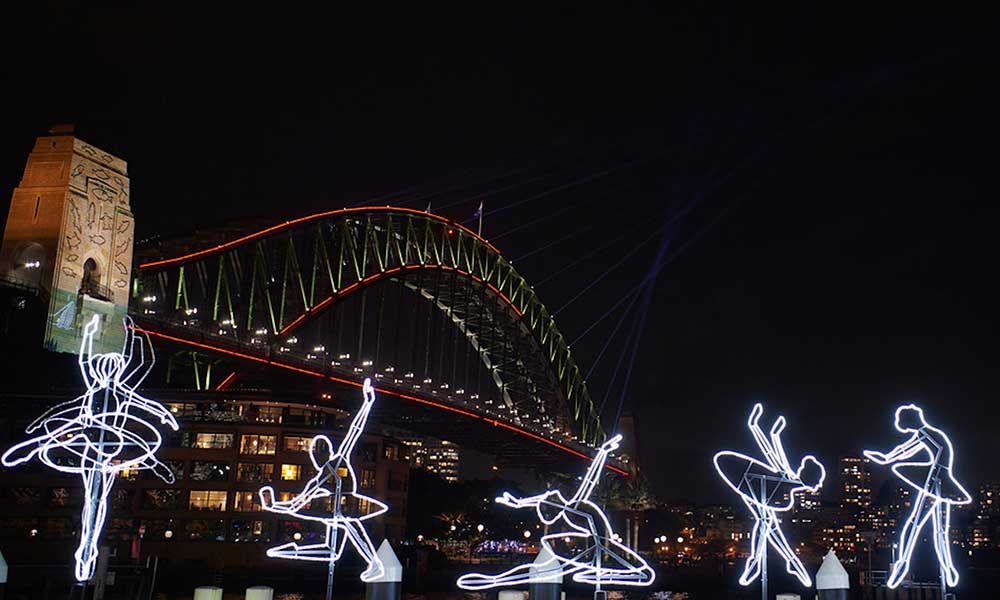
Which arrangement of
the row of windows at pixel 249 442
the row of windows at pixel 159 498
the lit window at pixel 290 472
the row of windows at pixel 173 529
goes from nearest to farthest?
the row of windows at pixel 173 529 → the row of windows at pixel 159 498 → the row of windows at pixel 249 442 → the lit window at pixel 290 472

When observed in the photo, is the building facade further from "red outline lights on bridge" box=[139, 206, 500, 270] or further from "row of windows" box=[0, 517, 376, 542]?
"red outline lights on bridge" box=[139, 206, 500, 270]

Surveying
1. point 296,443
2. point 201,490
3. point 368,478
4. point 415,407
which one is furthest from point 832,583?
point 368,478

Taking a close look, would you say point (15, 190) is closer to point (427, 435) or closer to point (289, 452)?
point (289, 452)

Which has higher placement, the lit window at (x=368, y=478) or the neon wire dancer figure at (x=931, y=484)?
the lit window at (x=368, y=478)

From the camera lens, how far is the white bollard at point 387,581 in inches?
612

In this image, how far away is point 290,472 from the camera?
81625 mm

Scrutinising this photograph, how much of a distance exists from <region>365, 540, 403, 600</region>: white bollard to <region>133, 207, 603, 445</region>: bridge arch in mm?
47580

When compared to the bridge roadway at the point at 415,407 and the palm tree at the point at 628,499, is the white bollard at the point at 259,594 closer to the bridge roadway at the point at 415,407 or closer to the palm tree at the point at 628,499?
the bridge roadway at the point at 415,407

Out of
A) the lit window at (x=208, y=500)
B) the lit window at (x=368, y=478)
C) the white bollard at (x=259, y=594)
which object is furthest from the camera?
the lit window at (x=368, y=478)

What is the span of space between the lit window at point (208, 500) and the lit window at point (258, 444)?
391 cm

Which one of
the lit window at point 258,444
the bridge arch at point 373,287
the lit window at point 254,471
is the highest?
the bridge arch at point 373,287

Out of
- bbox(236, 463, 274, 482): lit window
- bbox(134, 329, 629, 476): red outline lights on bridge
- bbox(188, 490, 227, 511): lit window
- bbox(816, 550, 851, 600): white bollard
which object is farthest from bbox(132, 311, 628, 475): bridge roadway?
Result: bbox(816, 550, 851, 600): white bollard

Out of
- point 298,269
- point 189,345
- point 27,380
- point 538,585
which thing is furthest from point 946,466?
point 298,269

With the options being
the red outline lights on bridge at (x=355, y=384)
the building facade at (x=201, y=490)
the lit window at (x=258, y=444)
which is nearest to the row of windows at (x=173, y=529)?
the building facade at (x=201, y=490)
